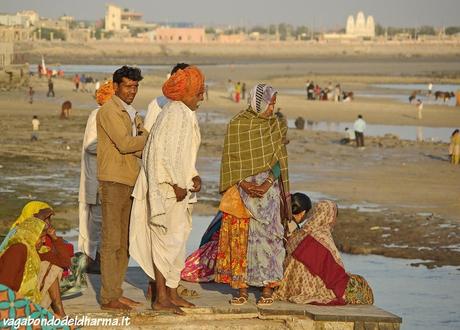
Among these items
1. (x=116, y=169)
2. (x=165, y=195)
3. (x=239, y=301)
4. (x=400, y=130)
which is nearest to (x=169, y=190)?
(x=165, y=195)

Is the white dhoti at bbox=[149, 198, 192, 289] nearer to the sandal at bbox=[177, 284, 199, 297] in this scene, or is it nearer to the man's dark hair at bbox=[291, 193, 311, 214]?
the sandal at bbox=[177, 284, 199, 297]

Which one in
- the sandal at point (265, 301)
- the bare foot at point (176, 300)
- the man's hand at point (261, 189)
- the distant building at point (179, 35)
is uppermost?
the man's hand at point (261, 189)

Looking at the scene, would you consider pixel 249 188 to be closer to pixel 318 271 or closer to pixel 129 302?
pixel 318 271

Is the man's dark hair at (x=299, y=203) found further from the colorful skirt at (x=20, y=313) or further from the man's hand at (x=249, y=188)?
the colorful skirt at (x=20, y=313)

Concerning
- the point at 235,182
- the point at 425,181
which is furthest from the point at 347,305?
the point at 425,181

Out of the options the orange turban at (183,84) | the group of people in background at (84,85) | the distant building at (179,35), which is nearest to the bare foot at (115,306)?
the orange turban at (183,84)

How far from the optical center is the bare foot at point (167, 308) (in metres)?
7.85

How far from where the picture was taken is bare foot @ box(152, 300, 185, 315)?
25.8ft

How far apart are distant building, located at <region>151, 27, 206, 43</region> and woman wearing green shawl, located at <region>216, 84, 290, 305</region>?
16852 cm

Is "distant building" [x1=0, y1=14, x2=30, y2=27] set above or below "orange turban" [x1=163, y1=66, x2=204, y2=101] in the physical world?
below

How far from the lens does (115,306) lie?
25.8 feet

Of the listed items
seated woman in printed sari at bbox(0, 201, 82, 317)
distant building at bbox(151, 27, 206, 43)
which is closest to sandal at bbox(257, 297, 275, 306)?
seated woman in printed sari at bbox(0, 201, 82, 317)

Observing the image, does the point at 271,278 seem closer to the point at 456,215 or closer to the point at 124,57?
the point at 456,215

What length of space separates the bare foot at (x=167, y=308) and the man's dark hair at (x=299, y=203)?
1.16 metres
